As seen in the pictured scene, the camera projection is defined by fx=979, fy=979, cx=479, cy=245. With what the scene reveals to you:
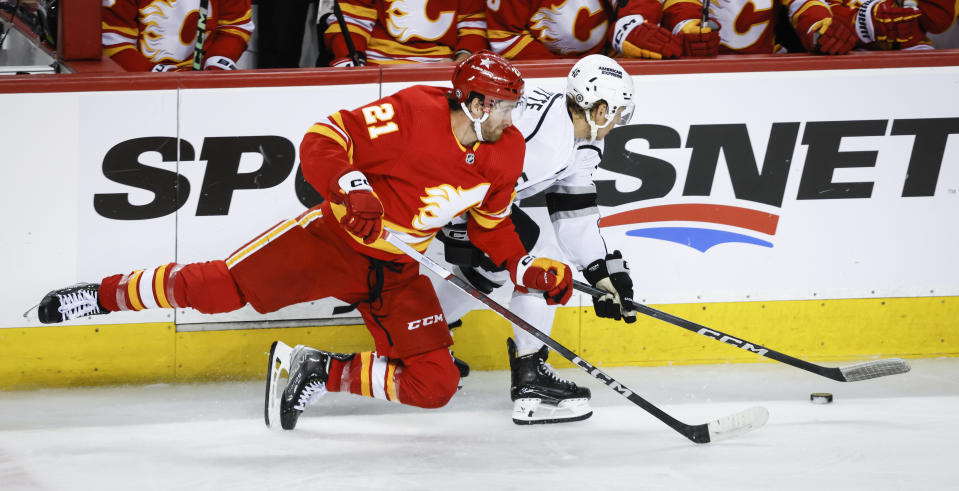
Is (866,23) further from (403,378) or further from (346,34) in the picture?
(403,378)

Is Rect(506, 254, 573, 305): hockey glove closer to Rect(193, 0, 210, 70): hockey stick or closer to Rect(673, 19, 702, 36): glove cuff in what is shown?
Rect(673, 19, 702, 36): glove cuff

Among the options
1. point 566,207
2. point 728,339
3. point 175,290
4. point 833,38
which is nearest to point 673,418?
point 728,339

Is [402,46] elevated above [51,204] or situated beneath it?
elevated above

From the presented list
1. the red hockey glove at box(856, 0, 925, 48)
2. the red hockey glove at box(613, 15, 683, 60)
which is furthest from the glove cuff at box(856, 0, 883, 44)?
the red hockey glove at box(613, 15, 683, 60)

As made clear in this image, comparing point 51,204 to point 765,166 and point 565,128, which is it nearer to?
point 565,128

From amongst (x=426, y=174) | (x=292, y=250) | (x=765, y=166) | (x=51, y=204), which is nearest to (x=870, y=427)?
(x=765, y=166)

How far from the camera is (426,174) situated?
280cm

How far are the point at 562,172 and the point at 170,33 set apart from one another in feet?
5.97

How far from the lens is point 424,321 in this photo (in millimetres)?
2980

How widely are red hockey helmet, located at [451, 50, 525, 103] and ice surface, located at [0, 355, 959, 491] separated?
0.97 metres

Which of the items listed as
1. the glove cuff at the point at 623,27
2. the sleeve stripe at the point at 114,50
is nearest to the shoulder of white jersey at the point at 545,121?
the glove cuff at the point at 623,27

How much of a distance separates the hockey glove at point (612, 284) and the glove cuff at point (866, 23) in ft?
5.43

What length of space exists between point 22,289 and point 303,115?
109 cm

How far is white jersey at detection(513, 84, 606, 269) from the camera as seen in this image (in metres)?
3.01
